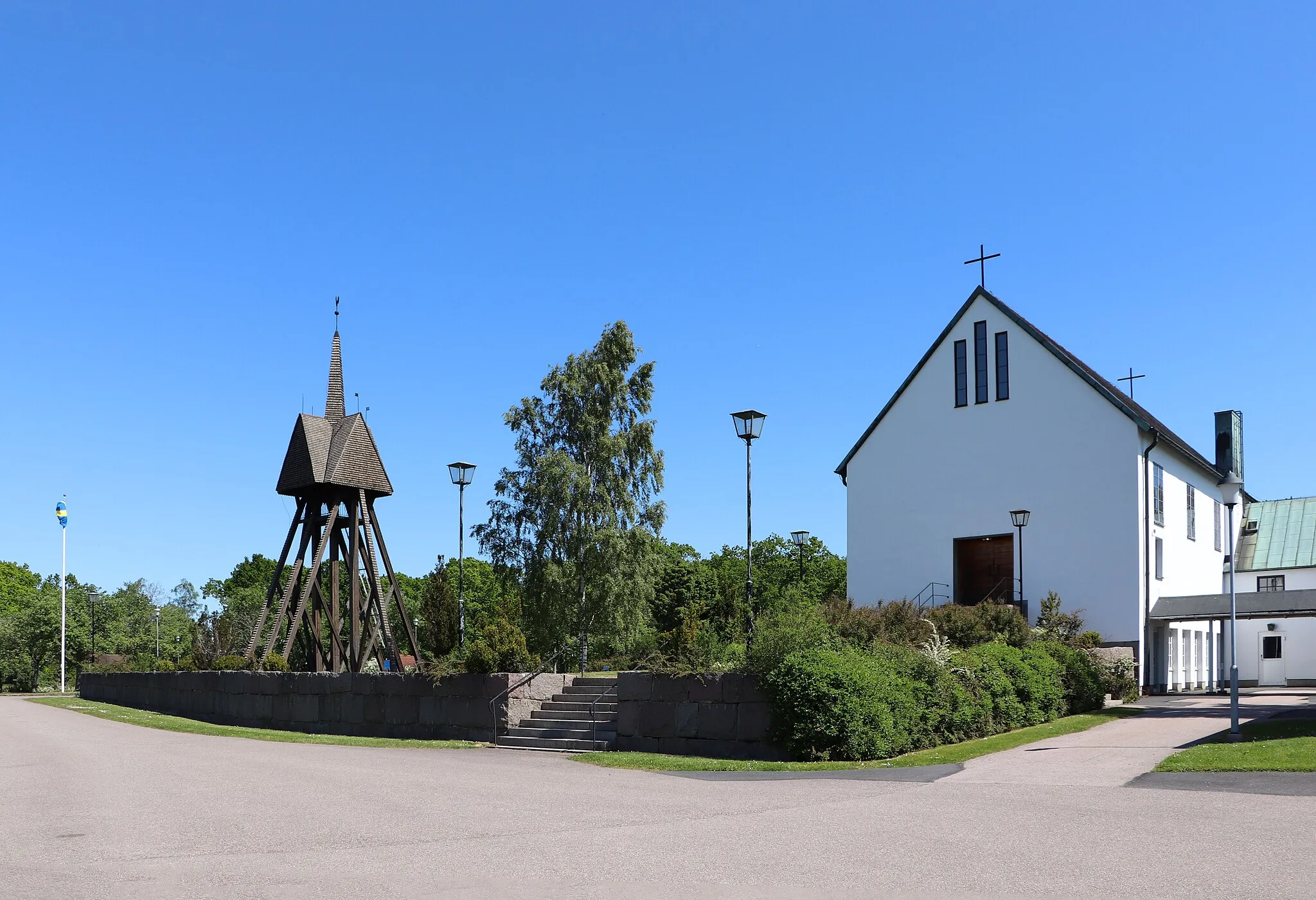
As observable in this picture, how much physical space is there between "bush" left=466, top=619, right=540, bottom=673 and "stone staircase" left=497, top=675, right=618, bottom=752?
0.92 metres

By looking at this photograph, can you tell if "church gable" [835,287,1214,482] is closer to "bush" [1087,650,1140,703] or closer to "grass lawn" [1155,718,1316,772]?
"bush" [1087,650,1140,703]

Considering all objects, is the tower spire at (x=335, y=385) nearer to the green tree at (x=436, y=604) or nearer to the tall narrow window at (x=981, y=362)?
the green tree at (x=436, y=604)

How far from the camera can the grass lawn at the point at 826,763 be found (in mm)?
14838

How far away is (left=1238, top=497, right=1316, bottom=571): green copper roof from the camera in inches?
1654

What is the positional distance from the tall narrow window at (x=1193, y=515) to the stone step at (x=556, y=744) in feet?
84.9

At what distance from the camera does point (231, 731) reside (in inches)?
974

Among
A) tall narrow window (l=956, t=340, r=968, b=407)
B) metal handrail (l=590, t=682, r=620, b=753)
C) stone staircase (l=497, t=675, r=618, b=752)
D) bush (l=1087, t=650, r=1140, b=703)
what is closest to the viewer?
metal handrail (l=590, t=682, r=620, b=753)

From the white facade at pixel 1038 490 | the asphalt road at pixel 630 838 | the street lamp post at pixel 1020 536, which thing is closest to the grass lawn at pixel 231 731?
the asphalt road at pixel 630 838

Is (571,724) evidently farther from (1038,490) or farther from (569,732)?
(1038,490)

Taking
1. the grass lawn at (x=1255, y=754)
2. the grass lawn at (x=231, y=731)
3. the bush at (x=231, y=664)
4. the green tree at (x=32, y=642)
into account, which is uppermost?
the grass lawn at (x=1255, y=754)

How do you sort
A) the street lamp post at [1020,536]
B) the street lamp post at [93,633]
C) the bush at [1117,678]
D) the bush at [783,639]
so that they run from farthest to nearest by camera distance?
the street lamp post at [93,633]
the street lamp post at [1020,536]
the bush at [1117,678]
the bush at [783,639]

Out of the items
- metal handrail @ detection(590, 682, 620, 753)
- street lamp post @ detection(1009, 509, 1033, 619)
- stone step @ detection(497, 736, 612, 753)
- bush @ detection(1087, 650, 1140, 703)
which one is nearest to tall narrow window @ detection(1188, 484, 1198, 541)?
street lamp post @ detection(1009, 509, 1033, 619)

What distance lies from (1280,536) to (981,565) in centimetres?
1598

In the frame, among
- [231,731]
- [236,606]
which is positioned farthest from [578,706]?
[236,606]
